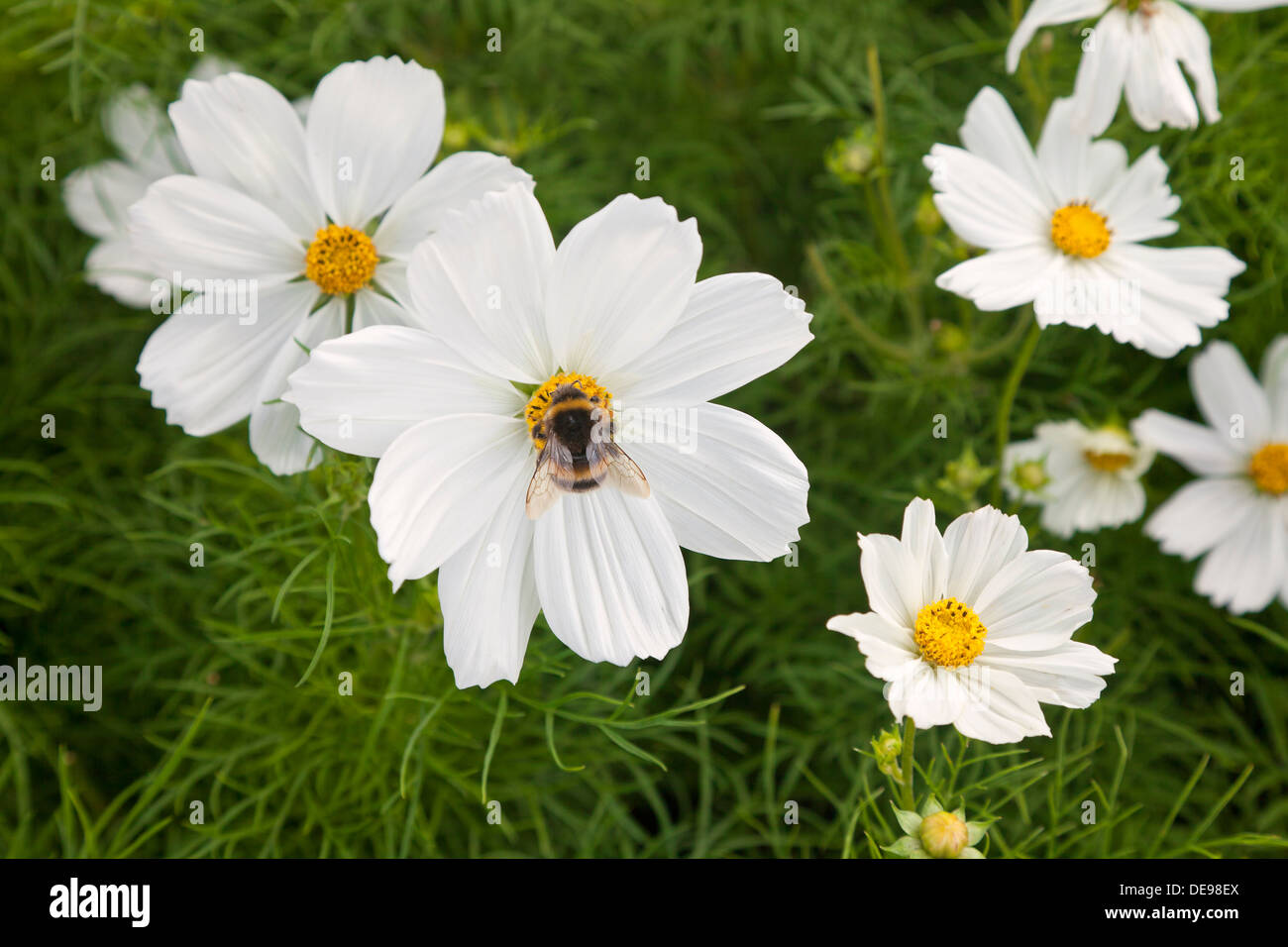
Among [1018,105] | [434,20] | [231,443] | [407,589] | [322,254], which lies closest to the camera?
[322,254]

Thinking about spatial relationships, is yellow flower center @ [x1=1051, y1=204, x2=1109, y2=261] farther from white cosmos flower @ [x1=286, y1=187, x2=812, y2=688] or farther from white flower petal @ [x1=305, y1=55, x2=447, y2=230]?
white flower petal @ [x1=305, y1=55, x2=447, y2=230]

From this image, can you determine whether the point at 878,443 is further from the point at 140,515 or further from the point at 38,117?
the point at 38,117

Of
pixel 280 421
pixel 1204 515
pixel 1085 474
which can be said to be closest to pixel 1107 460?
pixel 1085 474

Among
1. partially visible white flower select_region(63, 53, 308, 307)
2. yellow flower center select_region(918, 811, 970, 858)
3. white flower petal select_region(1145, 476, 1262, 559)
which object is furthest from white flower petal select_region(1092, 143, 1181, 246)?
partially visible white flower select_region(63, 53, 308, 307)

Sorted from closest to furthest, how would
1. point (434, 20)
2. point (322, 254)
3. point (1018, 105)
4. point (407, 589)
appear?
point (322, 254), point (407, 589), point (1018, 105), point (434, 20)

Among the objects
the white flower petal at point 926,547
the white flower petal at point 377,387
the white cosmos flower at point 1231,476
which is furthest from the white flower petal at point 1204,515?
the white flower petal at point 377,387

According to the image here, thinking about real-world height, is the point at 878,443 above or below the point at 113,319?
below
